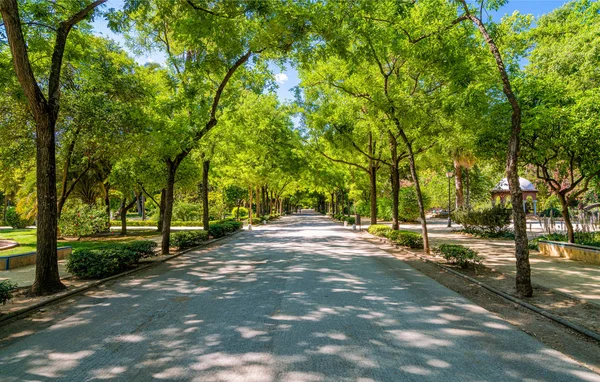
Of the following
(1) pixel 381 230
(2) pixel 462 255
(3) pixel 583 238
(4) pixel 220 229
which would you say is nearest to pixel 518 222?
(2) pixel 462 255

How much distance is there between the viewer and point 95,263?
8.90 meters

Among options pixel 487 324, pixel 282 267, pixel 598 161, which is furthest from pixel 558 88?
pixel 282 267

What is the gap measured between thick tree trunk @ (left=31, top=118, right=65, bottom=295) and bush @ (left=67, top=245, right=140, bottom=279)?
1185 mm

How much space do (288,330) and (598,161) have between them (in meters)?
11.8

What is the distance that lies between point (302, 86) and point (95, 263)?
44.4 feet

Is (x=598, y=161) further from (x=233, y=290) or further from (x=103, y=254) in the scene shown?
(x=103, y=254)

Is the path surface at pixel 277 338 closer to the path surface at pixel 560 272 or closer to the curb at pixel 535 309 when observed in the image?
the curb at pixel 535 309

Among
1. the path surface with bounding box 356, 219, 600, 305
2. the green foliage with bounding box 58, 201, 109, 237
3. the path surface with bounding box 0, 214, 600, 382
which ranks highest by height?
the green foliage with bounding box 58, 201, 109, 237

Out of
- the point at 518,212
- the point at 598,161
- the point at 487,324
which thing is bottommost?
the point at 487,324

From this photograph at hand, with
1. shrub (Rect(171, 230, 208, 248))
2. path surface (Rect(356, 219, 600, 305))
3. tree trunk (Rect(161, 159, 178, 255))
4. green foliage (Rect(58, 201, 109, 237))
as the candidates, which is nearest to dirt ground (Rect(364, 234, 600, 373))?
path surface (Rect(356, 219, 600, 305))

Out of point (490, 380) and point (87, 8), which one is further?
point (87, 8)

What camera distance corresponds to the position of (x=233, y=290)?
25.1 ft

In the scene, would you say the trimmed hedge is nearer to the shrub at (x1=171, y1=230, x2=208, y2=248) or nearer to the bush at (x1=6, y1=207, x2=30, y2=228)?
the shrub at (x1=171, y1=230, x2=208, y2=248)

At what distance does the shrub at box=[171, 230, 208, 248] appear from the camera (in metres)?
15.1
